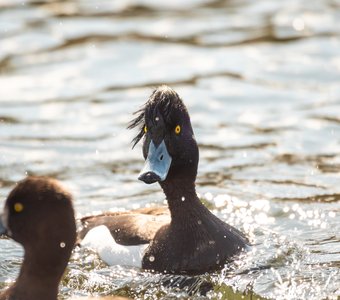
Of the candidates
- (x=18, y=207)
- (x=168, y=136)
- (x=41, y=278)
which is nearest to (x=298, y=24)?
(x=168, y=136)

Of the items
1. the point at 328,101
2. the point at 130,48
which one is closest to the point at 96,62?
the point at 130,48

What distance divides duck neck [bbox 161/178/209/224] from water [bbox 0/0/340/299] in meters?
0.61

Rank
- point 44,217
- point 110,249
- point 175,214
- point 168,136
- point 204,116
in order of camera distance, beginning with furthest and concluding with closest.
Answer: point 204,116 → point 110,249 → point 175,214 → point 168,136 → point 44,217

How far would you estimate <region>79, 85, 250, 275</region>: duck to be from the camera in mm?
11008

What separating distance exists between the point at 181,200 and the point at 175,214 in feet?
0.46

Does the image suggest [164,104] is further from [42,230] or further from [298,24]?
[298,24]

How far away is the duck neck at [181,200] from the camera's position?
11.2 meters

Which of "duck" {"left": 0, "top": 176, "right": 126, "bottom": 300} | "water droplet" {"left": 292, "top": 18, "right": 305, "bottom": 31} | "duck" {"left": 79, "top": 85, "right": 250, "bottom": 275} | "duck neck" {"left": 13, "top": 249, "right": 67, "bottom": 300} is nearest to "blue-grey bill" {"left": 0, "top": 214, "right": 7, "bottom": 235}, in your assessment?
"duck" {"left": 0, "top": 176, "right": 126, "bottom": 300}

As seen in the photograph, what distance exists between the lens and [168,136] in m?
11.1

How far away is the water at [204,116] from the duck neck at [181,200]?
0.61 metres

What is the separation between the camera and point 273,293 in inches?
415

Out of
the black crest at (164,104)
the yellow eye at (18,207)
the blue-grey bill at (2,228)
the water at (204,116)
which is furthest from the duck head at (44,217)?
the black crest at (164,104)

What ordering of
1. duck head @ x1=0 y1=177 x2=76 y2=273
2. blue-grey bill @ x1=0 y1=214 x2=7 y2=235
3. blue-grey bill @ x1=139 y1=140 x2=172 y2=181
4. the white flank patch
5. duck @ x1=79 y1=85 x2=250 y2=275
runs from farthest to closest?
the white flank patch
duck @ x1=79 y1=85 x2=250 y2=275
blue-grey bill @ x1=139 y1=140 x2=172 y2=181
blue-grey bill @ x1=0 y1=214 x2=7 y2=235
duck head @ x1=0 y1=177 x2=76 y2=273

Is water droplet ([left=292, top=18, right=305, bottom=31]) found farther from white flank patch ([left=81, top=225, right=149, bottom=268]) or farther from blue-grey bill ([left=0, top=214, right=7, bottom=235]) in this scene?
blue-grey bill ([left=0, top=214, right=7, bottom=235])
